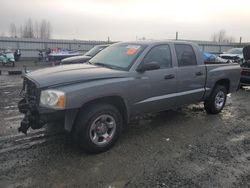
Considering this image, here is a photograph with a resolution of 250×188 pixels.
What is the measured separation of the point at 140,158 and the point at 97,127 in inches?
33.8

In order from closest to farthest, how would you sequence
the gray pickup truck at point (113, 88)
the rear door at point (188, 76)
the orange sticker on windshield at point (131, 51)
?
the gray pickup truck at point (113, 88) → the orange sticker on windshield at point (131, 51) → the rear door at point (188, 76)

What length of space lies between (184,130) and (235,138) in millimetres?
1013

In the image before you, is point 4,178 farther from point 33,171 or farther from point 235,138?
point 235,138

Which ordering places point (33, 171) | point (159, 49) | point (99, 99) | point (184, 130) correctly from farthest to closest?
point (184, 130) < point (159, 49) < point (99, 99) < point (33, 171)

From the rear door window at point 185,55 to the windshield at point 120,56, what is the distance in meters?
0.96

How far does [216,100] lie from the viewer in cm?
632

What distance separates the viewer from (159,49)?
4.80m

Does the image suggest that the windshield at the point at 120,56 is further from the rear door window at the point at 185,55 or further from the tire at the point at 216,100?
the tire at the point at 216,100

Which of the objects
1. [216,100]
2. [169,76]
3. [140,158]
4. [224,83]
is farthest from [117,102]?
[224,83]

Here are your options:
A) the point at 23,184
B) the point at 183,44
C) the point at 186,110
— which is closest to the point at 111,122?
the point at 23,184

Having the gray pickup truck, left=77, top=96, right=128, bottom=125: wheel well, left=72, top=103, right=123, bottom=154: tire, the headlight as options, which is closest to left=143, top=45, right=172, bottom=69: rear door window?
the gray pickup truck

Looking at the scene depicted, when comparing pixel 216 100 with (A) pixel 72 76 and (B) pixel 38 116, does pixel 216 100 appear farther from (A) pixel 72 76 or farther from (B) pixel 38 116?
(B) pixel 38 116

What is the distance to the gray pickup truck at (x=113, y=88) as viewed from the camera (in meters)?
3.56

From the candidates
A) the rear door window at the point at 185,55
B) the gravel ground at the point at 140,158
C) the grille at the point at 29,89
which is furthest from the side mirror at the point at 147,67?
the grille at the point at 29,89
